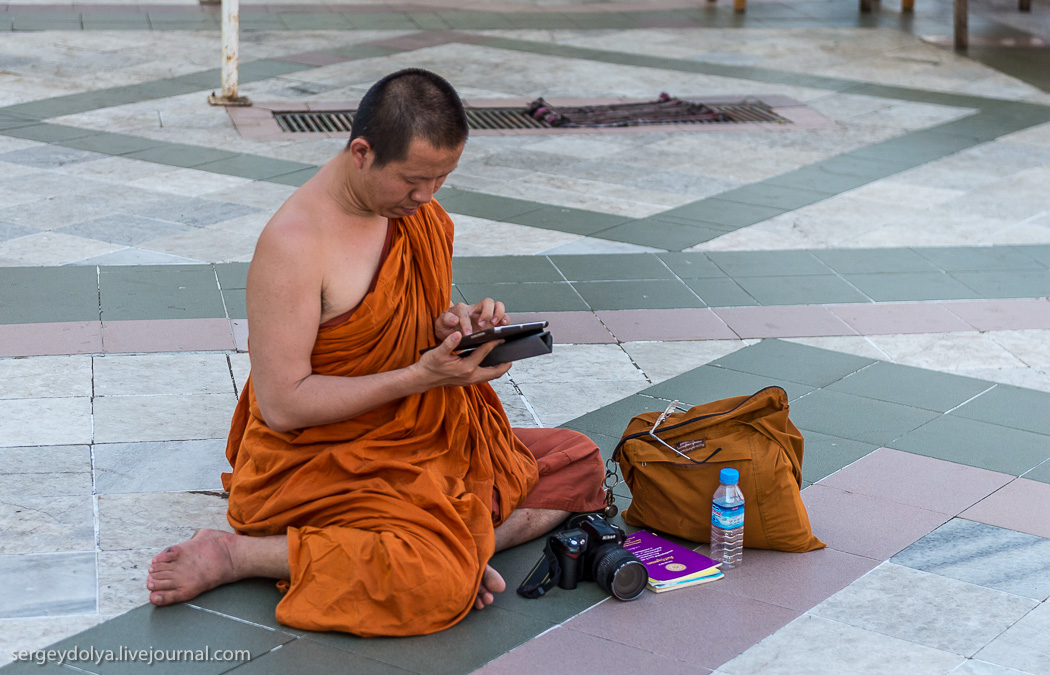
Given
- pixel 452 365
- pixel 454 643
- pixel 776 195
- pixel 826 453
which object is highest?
pixel 452 365

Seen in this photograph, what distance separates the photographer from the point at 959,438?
4.39 meters

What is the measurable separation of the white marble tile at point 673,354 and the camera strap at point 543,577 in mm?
1628

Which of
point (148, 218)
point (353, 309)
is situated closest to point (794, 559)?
point (353, 309)

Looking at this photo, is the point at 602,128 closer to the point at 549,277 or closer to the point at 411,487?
the point at 549,277

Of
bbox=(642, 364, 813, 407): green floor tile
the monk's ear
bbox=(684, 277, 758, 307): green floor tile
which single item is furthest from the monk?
bbox=(684, 277, 758, 307): green floor tile

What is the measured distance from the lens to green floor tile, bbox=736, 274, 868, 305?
5.86 m

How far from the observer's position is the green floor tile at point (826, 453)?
411 cm

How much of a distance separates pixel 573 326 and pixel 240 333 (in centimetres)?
147

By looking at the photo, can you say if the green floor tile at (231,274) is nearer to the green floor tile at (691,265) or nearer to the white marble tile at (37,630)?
the green floor tile at (691,265)

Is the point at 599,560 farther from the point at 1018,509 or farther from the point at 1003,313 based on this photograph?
the point at 1003,313

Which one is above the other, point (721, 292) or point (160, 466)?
point (721, 292)

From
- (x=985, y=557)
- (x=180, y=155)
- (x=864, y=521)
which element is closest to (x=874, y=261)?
(x=864, y=521)

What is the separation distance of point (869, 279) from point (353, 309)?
3.76m

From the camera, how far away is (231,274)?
19.1 ft
